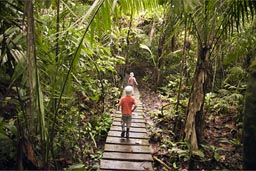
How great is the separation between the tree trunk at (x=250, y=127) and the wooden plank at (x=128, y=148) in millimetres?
3657

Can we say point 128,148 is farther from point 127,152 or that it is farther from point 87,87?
point 87,87

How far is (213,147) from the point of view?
4.74 meters

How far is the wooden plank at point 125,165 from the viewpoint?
13.7 ft

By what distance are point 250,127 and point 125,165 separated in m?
3.26

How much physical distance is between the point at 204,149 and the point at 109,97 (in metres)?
5.12

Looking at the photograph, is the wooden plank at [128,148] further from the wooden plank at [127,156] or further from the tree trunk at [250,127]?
the tree trunk at [250,127]

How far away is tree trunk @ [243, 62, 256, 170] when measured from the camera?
52.2 inches

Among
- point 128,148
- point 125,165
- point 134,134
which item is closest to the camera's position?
point 125,165

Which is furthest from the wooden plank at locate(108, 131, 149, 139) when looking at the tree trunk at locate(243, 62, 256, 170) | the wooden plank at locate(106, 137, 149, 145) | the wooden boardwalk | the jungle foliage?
the tree trunk at locate(243, 62, 256, 170)

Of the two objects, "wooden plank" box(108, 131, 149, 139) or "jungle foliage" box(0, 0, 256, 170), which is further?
"wooden plank" box(108, 131, 149, 139)

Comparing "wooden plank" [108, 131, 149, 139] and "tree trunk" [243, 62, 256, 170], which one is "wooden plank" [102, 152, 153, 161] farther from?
"tree trunk" [243, 62, 256, 170]

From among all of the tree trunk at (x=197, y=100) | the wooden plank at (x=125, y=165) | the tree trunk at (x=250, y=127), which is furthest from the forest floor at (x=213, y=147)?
the tree trunk at (x=250, y=127)

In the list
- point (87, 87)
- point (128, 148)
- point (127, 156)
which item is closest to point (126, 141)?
point (128, 148)

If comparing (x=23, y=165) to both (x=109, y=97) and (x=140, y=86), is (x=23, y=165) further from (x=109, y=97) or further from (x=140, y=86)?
(x=140, y=86)
